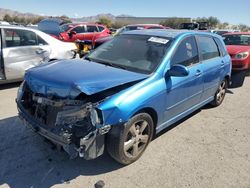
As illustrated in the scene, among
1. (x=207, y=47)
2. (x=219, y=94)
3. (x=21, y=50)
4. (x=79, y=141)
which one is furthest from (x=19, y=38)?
(x=219, y=94)

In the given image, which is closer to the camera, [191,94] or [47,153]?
[47,153]

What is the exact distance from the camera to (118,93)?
3.22 m

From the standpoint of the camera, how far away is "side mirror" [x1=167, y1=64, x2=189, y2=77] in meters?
3.70

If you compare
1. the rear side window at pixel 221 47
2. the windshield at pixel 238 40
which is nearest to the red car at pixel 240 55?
the windshield at pixel 238 40

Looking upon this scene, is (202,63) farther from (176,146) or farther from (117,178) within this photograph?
(117,178)

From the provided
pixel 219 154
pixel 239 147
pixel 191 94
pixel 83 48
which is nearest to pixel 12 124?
pixel 191 94

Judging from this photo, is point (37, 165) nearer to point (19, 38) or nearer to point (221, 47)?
point (19, 38)

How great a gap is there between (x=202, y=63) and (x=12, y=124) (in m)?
3.46

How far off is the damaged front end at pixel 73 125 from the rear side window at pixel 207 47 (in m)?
2.69

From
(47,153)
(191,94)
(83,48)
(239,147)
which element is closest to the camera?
(47,153)

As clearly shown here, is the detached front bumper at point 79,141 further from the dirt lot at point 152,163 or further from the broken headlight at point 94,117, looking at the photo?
the dirt lot at point 152,163

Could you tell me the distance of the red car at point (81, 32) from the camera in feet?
46.4

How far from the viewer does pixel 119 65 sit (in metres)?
3.98

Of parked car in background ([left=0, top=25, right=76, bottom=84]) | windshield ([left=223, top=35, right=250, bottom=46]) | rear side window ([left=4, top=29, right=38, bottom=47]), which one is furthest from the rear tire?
windshield ([left=223, top=35, right=250, bottom=46])
